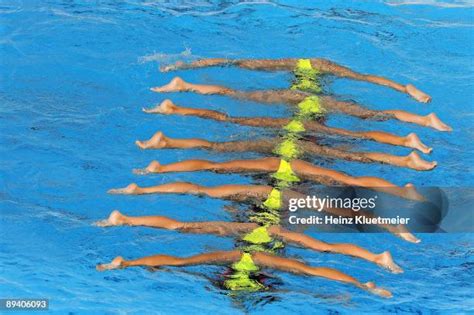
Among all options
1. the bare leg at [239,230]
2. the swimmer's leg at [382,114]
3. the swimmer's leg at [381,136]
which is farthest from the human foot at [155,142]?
the swimmer's leg at [382,114]

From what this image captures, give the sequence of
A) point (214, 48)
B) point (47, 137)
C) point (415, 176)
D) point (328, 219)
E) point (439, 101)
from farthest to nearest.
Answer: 1. point (214, 48)
2. point (439, 101)
3. point (47, 137)
4. point (415, 176)
5. point (328, 219)

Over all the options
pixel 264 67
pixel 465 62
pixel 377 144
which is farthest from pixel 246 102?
pixel 465 62

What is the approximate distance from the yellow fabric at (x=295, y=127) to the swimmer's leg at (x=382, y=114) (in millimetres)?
469

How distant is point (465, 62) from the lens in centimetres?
1160

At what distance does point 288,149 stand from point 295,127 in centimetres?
35

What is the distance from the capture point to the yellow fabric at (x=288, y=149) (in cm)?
917

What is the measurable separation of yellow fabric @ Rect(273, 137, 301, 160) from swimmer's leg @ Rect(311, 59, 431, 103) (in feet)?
3.99

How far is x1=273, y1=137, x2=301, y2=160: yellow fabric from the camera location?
361 inches

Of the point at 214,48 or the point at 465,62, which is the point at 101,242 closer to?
the point at 214,48

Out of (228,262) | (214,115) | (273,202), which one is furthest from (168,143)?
(228,262)

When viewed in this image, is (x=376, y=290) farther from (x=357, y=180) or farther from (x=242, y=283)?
(x=357, y=180)

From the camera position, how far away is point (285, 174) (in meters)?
8.93

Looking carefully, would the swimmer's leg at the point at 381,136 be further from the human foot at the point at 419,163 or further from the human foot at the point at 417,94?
the human foot at the point at 417,94

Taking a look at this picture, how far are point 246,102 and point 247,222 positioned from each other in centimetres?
189
